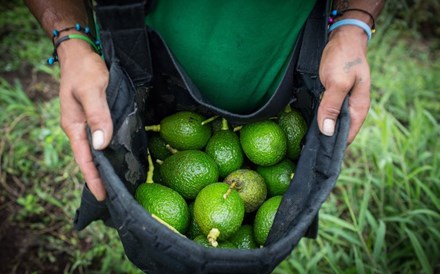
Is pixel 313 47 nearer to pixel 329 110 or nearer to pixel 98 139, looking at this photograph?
pixel 329 110

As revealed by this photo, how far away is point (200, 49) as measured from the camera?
5.90 ft

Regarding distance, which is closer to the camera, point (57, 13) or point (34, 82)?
point (57, 13)

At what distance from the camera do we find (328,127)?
5.00 ft

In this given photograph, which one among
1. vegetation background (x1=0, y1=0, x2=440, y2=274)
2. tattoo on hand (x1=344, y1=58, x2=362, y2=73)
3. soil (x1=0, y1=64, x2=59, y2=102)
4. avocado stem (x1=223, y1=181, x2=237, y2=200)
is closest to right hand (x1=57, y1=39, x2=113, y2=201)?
avocado stem (x1=223, y1=181, x2=237, y2=200)

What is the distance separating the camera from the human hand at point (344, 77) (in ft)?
5.10

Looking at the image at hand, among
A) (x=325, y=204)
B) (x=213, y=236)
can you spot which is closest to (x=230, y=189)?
(x=213, y=236)

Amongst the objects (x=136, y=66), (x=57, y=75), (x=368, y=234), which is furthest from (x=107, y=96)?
(x=57, y=75)

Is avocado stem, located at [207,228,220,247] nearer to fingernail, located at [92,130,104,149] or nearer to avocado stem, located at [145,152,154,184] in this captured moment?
avocado stem, located at [145,152,154,184]

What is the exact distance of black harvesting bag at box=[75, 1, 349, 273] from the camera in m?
1.28

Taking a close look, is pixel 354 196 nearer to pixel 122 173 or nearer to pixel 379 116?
pixel 379 116

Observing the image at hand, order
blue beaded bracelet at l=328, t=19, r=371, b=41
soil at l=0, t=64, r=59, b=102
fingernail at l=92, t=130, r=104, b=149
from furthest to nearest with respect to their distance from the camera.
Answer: soil at l=0, t=64, r=59, b=102 < blue beaded bracelet at l=328, t=19, r=371, b=41 < fingernail at l=92, t=130, r=104, b=149

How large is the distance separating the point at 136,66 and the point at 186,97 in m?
0.34

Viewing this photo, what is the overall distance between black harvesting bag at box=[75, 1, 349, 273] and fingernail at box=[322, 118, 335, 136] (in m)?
0.02

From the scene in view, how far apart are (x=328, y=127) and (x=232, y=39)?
23.4 inches
